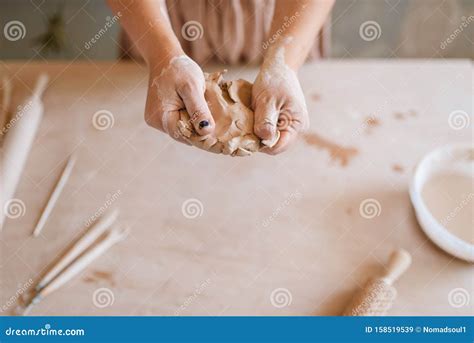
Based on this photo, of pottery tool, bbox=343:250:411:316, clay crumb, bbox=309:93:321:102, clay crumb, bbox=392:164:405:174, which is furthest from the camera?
clay crumb, bbox=309:93:321:102

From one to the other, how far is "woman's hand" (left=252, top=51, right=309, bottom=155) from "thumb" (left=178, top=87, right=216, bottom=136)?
0.35 feet

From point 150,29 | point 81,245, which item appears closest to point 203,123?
point 150,29

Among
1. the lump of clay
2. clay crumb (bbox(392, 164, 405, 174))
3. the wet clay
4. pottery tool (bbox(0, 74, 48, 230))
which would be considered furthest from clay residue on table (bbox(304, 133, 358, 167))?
pottery tool (bbox(0, 74, 48, 230))

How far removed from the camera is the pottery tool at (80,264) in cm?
115

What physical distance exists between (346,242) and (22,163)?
0.89 metres

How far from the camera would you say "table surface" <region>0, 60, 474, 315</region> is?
1.18 meters

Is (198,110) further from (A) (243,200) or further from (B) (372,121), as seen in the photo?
(B) (372,121)

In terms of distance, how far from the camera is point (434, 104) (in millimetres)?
1477

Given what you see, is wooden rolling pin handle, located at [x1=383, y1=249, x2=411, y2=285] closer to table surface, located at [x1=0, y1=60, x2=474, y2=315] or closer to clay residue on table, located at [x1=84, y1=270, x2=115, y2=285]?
table surface, located at [x1=0, y1=60, x2=474, y2=315]

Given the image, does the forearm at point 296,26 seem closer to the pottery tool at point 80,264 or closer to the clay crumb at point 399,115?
the clay crumb at point 399,115

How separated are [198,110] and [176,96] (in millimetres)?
81

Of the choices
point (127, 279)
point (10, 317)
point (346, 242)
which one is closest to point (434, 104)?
point (346, 242)

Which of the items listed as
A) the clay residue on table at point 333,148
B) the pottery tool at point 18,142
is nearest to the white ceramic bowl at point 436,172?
the clay residue on table at point 333,148

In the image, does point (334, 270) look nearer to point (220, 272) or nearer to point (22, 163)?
point (220, 272)
